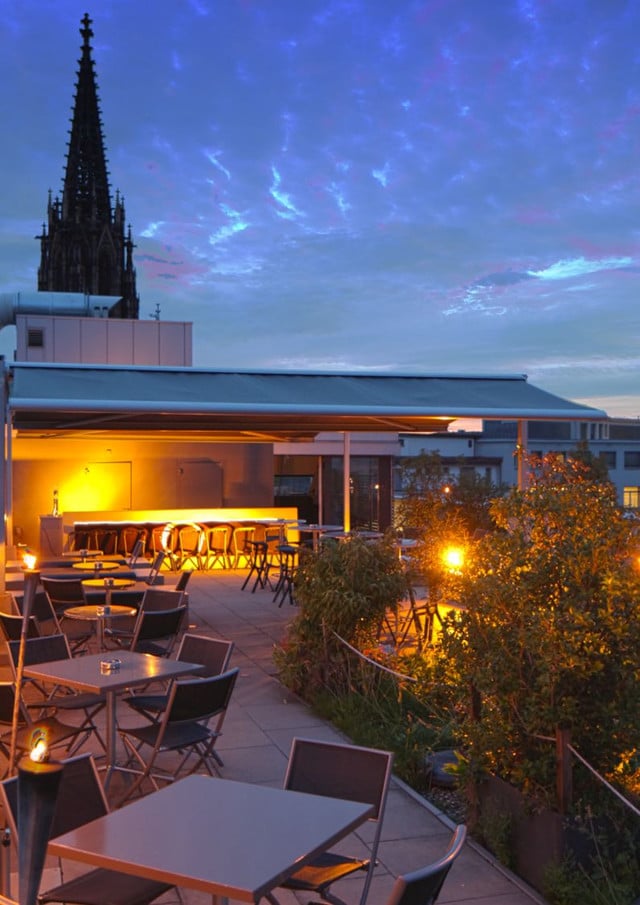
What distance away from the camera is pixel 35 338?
23078 mm

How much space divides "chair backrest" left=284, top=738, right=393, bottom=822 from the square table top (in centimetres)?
143

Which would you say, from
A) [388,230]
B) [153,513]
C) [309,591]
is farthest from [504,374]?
[388,230]

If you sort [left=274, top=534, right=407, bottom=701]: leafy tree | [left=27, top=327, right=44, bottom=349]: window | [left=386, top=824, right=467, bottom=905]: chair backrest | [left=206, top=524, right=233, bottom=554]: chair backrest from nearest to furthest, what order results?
[left=386, top=824, right=467, bottom=905]: chair backrest
[left=274, top=534, right=407, bottom=701]: leafy tree
[left=206, top=524, right=233, bottom=554]: chair backrest
[left=27, top=327, right=44, bottom=349]: window

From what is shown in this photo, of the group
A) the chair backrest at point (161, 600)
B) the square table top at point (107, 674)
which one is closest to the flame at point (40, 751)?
the square table top at point (107, 674)

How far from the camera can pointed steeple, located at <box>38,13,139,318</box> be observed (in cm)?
5666

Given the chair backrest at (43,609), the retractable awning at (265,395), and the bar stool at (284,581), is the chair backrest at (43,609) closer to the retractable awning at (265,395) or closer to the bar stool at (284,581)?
the retractable awning at (265,395)

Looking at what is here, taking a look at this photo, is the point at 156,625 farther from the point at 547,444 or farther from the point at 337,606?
the point at 547,444

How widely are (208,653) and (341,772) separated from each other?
227 cm

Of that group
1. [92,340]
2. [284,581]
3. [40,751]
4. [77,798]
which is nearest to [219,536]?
[284,581]

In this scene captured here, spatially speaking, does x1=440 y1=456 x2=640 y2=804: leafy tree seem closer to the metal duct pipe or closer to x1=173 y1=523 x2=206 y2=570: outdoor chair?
x1=173 y1=523 x2=206 y2=570: outdoor chair

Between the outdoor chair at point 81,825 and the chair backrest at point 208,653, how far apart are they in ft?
7.45

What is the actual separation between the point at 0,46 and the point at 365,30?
18.1 m

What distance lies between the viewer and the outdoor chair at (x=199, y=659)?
569cm

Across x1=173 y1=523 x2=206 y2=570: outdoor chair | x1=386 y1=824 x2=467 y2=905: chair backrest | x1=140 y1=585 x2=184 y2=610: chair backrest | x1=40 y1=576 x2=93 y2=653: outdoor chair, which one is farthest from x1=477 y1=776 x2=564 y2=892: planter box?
x1=173 y1=523 x2=206 y2=570: outdoor chair
